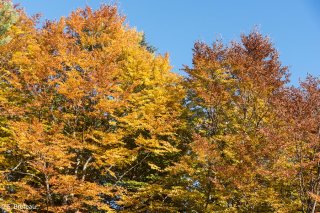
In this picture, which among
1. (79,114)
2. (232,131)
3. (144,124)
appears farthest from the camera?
(232,131)

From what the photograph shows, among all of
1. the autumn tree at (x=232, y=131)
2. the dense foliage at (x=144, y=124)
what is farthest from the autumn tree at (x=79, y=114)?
the autumn tree at (x=232, y=131)

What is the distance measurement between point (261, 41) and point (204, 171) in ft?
30.9

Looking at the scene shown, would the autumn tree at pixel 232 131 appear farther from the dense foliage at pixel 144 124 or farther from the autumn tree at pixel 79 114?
the autumn tree at pixel 79 114

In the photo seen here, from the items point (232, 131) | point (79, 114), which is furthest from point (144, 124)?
point (232, 131)

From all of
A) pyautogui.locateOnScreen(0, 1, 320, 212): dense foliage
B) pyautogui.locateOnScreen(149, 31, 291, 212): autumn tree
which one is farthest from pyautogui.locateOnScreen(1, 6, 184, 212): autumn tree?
pyautogui.locateOnScreen(149, 31, 291, 212): autumn tree

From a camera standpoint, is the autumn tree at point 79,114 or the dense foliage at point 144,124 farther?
the autumn tree at point 79,114

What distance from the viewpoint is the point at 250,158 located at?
15.4 m

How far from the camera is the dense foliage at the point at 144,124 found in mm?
15078

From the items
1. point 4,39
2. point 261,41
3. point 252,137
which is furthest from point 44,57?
point 261,41

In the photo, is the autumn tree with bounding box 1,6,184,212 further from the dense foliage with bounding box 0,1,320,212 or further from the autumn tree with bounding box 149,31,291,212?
the autumn tree with bounding box 149,31,291,212

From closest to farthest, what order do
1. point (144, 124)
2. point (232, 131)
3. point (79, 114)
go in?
point (144, 124) < point (79, 114) < point (232, 131)

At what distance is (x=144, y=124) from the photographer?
17469mm

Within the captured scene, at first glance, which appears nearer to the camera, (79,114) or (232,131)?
(79,114)

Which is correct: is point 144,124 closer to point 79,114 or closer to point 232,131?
point 79,114
